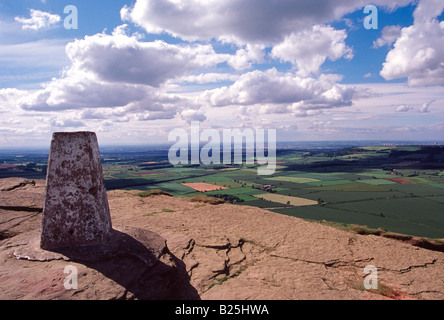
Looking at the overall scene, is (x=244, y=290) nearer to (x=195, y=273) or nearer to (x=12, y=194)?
(x=195, y=273)

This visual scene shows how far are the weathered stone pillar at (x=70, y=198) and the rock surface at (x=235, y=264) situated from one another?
586 mm

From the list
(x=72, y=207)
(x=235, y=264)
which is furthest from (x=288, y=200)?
(x=72, y=207)

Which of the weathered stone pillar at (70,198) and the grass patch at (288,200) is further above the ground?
the weathered stone pillar at (70,198)

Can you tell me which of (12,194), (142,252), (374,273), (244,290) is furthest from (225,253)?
(12,194)

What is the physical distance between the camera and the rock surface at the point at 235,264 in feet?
14.9

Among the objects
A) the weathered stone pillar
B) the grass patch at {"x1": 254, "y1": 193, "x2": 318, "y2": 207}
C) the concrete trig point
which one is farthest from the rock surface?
the grass patch at {"x1": 254, "y1": 193, "x2": 318, "y2": 207}

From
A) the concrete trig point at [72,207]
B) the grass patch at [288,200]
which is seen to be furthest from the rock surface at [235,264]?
the grass patch at [288,200]

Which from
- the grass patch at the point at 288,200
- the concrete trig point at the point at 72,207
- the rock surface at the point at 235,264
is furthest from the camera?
the grass patch at the point at 288,200

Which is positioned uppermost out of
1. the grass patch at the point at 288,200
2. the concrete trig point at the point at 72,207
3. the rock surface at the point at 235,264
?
the concrete trig point at the point at 72,207

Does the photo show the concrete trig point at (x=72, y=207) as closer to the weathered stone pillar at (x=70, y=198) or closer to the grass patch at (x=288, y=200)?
the weathered stone pillar at (x=70, y=198)

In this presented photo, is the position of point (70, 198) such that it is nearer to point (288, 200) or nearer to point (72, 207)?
point (72, 207)

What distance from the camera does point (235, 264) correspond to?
259 inches

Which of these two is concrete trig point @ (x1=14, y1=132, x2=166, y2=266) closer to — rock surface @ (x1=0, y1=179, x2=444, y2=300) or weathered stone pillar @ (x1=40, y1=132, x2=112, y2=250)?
weathered stone pillar @ (x1=40, y1=132, x2=112, y2=250)
